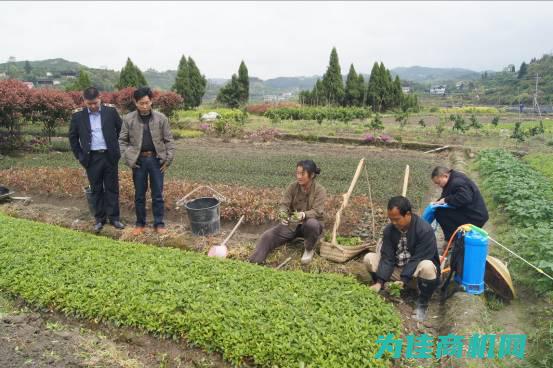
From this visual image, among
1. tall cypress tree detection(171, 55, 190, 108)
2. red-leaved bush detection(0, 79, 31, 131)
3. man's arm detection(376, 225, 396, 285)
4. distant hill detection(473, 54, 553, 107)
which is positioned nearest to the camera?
man's arm detection(376, 225, 396, 285)

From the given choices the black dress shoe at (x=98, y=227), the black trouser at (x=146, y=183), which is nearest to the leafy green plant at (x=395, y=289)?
the black trouser at (x=146, y=183)

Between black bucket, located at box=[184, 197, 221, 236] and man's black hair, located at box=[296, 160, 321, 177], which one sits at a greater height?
man's black hair, located at box=[296, 160, 321, 177]

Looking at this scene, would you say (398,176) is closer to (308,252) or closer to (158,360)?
(308,252)

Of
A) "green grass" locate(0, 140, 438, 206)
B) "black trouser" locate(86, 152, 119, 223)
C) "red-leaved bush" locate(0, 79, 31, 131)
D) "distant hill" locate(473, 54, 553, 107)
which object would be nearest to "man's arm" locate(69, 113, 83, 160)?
"black trouser" locate(86, 152, 119, 223)

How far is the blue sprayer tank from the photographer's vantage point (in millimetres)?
4262

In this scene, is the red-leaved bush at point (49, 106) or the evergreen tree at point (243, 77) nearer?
the red-leaved bush at point (49, 106)

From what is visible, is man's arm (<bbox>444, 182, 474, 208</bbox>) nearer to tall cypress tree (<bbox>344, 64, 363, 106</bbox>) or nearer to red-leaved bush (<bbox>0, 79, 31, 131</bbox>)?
red-leaved bush (<bbox>0, 79, 31, 131</bbox>)

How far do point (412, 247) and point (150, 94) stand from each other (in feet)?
14.0

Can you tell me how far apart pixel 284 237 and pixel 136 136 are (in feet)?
9.01

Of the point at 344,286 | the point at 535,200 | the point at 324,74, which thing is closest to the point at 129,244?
the point at 344,286

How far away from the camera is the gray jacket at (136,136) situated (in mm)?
5902

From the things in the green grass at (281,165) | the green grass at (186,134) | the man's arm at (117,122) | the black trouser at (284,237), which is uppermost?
the man's arm at (117,122)

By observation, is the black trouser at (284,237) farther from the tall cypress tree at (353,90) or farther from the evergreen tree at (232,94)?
the evergreen tree at (232,94)

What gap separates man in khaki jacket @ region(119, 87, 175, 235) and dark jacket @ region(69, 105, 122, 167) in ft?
1.52
